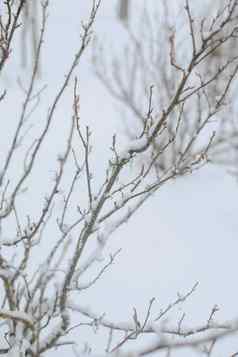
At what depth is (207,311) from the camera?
4.34 metres

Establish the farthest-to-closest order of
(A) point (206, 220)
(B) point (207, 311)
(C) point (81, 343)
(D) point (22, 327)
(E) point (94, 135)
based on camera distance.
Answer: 1. (E) point (94, 135)
2. (A) point (206, 220)
3. (B) point (207, 311)
4. (C) point (81, 343)
5. (D) point (22, 327)

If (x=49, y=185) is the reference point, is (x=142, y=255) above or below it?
below

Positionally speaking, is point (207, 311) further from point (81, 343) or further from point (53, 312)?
point (53, 312)

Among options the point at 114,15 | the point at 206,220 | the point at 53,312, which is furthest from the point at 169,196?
the point at 114,15

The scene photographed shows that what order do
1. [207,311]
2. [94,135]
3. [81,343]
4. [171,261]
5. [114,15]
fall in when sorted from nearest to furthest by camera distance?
[81,343]
[207,311]
[171,261]
[94,135]
[114,15]

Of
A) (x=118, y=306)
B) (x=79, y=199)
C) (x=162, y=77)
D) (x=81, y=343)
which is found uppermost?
(x=162, y=77)

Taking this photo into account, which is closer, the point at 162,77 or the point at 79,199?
the point at 79,199

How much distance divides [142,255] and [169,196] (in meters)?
1.29

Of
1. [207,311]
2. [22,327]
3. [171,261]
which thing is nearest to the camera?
[22,327]

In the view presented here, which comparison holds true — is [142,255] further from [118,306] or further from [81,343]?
[81,343]

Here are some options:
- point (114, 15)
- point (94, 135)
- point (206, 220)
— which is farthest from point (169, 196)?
point (114, 15)

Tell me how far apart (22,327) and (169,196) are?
399 centimetres

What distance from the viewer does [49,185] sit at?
607cm

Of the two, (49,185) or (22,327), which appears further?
(49,185)
